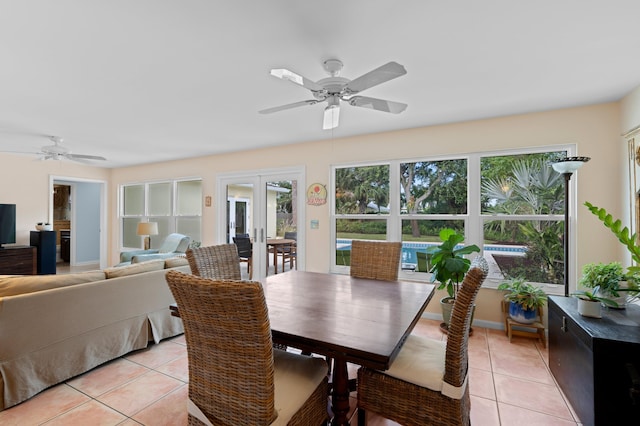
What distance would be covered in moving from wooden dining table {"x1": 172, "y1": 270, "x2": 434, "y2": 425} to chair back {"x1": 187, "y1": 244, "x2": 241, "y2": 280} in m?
0.39

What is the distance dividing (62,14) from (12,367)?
2.27 metres

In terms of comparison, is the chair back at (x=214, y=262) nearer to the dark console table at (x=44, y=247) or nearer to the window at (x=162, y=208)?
the window at (x=162, y=208)

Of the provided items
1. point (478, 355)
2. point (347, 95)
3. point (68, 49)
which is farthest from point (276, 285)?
point (68, 49)

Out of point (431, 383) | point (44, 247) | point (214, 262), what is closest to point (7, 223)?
point (44, 247)

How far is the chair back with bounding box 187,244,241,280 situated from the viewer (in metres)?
2.30

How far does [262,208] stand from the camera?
499 cm

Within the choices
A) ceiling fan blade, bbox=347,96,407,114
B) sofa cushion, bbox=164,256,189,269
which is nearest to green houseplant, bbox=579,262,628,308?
ceiling fan blade, bbox=347,96,407,114

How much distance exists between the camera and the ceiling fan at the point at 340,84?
168 centimetres

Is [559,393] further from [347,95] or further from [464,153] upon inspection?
[347,95]

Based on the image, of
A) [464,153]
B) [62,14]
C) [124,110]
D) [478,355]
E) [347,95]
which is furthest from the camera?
[464,153]

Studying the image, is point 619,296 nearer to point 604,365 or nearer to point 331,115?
Answer: point 604,365

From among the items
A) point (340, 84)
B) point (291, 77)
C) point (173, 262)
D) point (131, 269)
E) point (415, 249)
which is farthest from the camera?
point (415, 249)

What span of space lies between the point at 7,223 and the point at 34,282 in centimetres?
465

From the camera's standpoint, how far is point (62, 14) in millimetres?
1662
